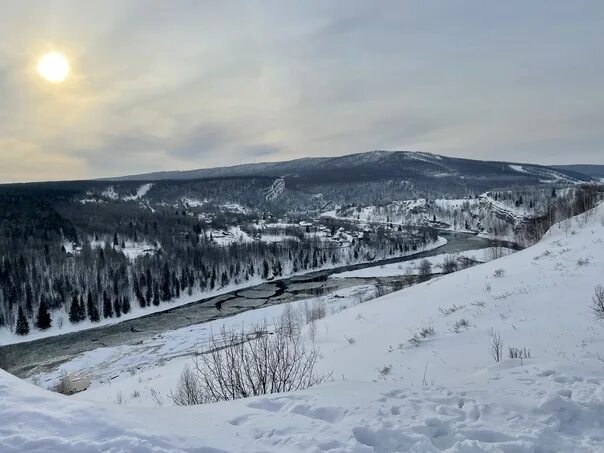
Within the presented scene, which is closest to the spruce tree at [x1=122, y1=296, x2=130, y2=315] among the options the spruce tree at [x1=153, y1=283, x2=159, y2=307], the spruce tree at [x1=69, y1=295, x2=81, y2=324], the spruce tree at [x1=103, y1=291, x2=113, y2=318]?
the spruce tree at [x1=103, y1=291, x2=113, y2=318]

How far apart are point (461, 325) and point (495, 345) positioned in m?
3.27


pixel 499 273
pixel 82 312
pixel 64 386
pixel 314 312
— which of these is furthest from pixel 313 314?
pixel 82 312

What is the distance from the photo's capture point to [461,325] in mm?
14945

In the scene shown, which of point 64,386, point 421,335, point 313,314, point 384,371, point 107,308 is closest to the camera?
point 384,371

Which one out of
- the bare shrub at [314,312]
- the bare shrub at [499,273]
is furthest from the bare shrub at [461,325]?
the bare shrub at [314,312]

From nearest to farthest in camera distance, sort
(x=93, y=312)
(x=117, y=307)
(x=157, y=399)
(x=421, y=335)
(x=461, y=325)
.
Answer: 1. (x=461, y=325)
2. (x=421, y=335)
3. (x=157, y=399)
4. (x=93, y=312)
5. (x=117, y=307)

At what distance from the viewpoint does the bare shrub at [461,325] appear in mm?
14600

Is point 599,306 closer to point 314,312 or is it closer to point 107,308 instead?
point 314,312

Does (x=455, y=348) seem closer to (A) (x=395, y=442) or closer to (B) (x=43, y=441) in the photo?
(A) (x=395, y=442)

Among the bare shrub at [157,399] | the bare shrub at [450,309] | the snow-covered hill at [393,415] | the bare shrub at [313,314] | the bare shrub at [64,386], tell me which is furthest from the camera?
the bare shrub at [64,386]

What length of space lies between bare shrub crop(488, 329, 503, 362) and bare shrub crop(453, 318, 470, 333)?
1.43 metres

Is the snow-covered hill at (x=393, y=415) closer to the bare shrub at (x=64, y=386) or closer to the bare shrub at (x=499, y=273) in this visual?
the bare shrub at (x=499, y=273)

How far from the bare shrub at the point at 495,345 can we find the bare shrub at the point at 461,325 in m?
1.43

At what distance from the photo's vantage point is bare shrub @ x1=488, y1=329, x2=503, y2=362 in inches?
429
